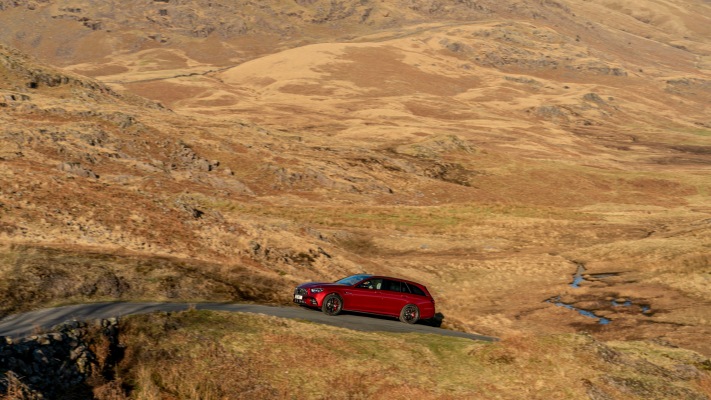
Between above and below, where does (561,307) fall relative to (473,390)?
below

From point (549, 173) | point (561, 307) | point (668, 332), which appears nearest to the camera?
point (668, 332)

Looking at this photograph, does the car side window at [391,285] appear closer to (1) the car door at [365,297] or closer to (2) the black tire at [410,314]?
(1) the car door at [365,297]

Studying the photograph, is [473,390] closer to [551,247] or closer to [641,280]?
[641,280]

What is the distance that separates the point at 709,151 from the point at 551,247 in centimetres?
12127

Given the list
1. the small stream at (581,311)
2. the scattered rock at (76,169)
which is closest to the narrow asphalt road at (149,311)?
the small stream at (581,311)

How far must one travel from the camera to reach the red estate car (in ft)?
77.6

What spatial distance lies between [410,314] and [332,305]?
3.51 meters

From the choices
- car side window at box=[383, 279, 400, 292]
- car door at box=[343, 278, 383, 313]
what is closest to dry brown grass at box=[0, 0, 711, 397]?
car door at box=[343, 278, 383, 313]

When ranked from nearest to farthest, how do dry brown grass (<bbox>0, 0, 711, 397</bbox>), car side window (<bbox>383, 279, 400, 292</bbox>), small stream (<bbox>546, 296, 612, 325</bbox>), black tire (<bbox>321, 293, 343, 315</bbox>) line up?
black tire (<bbox>321, 293, 343, 315</bbox>), car side window (<bbox>383, 279, 400, 292</bbox>), dry brown grass (<bbox>0, 0, 711, 397</bbox>), small stream (<bbox>546, 296, 612, 325</bbox>)

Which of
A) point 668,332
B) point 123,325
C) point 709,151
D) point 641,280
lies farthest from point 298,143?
point 709,151

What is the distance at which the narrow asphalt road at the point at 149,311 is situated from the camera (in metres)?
17.1

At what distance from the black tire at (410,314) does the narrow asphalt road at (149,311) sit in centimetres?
36

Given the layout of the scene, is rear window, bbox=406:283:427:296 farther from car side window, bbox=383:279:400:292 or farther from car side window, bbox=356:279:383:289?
car side window, bbox=356:279:383:289

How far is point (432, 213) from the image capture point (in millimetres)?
63281
